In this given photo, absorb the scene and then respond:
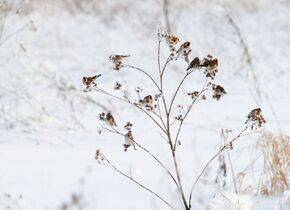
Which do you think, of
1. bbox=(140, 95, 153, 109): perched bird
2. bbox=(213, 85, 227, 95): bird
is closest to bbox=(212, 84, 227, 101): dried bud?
bbox=(213, 85, 227, 95): bird

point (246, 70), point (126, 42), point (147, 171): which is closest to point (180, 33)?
point (126, 42)

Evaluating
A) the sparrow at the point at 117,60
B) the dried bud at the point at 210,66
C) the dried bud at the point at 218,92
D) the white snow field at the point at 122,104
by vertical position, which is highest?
the white snow field at the point at 122,104

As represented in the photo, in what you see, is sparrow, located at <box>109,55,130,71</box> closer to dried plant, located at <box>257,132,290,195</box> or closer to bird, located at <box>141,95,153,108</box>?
bird, located at <box>141,95,153,108</box>

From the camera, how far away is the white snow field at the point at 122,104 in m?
3.13

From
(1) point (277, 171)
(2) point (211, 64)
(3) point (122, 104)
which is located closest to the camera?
(2) point (211, 64)

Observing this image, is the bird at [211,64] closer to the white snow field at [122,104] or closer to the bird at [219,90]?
the bird at [219,90]

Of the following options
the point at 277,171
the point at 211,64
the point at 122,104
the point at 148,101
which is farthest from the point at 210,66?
the point at 122,104

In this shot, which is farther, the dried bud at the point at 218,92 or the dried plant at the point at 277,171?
the dried plant at the point at 277,171

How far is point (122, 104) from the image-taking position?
5.64m

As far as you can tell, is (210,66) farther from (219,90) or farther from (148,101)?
(148,101)

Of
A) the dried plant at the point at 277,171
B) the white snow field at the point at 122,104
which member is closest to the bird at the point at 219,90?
the white snow field at the point at 122,104

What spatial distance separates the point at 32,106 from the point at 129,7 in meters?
5.28

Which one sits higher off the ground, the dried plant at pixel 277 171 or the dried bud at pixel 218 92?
the dried plant at pixel 277 171

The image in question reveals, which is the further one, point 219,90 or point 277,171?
point 277,171
